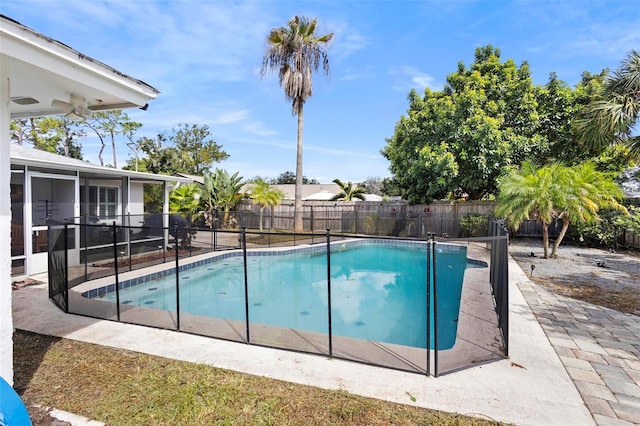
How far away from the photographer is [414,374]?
3316 mm

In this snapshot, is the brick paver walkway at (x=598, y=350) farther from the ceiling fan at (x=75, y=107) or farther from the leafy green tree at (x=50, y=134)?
the leafy green tree at (x=50, y=134)

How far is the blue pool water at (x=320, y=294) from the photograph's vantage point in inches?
246

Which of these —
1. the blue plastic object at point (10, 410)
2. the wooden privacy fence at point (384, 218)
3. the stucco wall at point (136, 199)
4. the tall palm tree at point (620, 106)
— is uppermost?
the tall palm tree at point (620, 106)

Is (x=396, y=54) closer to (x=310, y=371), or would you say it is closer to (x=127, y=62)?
(x=127, y=62)

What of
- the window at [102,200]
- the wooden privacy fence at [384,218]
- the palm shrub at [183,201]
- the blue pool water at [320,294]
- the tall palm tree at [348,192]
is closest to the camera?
the blue pool water at [320,294]

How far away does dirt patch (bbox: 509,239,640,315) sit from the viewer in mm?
6098

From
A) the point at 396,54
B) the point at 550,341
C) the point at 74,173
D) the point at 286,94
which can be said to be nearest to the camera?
the point at 550,341

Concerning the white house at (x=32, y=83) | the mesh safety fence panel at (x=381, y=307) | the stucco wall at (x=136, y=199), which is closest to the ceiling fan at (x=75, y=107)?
the white house at (x=32, y=83)

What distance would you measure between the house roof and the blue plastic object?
2.10 metres

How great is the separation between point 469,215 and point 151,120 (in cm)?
3060

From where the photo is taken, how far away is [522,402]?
9.23 ft

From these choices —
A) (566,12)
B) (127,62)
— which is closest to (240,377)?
(127,62)

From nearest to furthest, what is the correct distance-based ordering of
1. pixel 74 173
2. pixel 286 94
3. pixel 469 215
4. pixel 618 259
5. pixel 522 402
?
pixel 522 402 < pixel 74 173 < pixel 618 259 < pixel 469 215 < pixel 286 94

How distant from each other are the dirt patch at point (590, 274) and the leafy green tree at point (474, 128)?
406cm
